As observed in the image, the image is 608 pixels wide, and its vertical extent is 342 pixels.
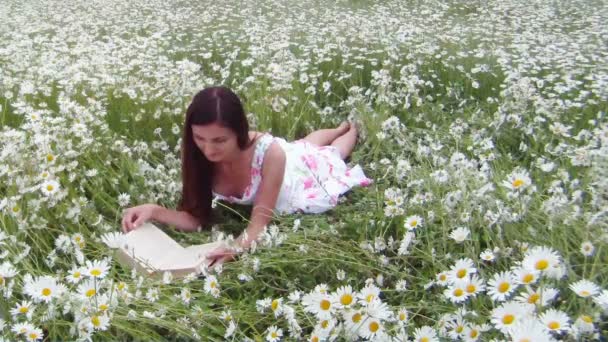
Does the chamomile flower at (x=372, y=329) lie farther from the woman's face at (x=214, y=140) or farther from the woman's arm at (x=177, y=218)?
the woman's arm at (x=177, y=218)

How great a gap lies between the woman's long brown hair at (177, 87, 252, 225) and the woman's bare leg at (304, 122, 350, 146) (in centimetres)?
78

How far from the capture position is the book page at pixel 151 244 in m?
2.29

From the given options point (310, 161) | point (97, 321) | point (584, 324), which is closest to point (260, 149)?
point (310, 161)

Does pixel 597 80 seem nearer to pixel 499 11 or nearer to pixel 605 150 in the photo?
pixel 605 150

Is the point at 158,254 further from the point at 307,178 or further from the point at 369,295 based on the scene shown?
the point at 369,295

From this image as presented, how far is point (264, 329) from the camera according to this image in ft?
6.05

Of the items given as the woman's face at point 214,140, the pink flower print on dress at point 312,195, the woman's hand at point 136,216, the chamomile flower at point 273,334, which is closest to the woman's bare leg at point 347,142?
the pink flower print on dress at point 312,195

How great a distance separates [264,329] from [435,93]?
259 cm

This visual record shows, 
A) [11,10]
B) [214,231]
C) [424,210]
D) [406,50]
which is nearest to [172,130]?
[214,231]

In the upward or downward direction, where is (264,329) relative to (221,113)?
downward

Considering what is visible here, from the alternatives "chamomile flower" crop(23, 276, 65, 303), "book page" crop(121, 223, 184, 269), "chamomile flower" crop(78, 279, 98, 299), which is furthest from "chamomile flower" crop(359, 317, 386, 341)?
"book page" crop(121, 223, 184, 269)

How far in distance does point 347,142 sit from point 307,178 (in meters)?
0.51

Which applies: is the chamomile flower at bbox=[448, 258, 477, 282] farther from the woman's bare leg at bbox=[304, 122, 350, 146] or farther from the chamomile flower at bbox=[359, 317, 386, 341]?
the woman's bare leg at bbox=[304, 122, 350, 146]

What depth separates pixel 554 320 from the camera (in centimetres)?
117
